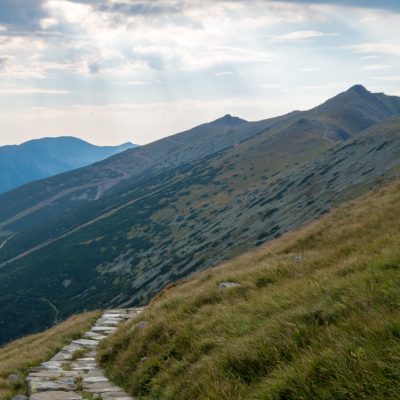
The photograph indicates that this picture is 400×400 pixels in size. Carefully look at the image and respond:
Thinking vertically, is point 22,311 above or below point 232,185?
below

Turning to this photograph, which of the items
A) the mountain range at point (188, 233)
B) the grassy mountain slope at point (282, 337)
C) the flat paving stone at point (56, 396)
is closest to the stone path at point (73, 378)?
the flat paving stone at point (56, 396)

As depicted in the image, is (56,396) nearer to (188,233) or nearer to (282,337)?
(282,337)

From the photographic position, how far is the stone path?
1043 cm

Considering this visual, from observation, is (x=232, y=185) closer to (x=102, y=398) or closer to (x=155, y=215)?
(x=155, y=215)

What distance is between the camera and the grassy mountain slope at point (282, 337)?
6209mm

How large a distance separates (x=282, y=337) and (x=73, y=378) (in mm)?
6644

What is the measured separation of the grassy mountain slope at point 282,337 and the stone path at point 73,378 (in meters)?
0.48

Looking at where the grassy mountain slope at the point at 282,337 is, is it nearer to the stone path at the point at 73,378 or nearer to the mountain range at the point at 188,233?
the stone path at the point at 73,378

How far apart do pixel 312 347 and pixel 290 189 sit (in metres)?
110

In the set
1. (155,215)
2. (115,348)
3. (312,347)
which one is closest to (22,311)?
(155,215)

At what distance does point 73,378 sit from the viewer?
12.2 meters

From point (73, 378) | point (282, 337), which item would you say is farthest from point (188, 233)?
point (282, 337)

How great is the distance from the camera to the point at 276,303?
10031 millimetres

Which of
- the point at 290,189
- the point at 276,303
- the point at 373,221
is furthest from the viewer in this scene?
the point at 290,189
